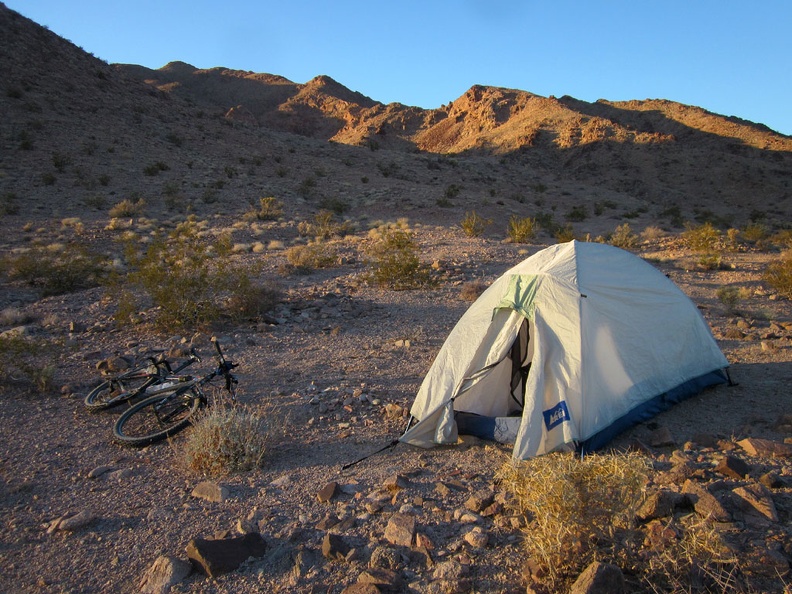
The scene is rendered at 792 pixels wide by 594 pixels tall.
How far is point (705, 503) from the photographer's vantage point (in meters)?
3.98

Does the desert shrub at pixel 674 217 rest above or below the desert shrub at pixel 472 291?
above

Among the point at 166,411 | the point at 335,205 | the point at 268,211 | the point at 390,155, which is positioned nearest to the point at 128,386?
the point at 166,411

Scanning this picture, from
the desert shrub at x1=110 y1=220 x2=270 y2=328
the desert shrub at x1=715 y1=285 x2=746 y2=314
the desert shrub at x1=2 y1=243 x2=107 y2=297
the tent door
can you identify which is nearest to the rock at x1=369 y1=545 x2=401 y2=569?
the tent door

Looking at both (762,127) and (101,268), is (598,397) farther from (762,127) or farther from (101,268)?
(762,127)

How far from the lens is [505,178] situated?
37.9m

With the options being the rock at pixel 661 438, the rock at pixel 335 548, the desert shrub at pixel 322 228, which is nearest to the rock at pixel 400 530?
the rock at pixel 335 548

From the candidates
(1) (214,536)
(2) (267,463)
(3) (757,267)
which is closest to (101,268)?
(2) (267,463)

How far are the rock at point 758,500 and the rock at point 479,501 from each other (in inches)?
67.6

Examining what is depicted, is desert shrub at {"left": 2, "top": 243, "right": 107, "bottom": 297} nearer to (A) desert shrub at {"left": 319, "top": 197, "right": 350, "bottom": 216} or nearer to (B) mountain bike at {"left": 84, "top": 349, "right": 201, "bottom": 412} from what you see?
(B) mountain bike at {"left": 84, "top": 349, "right": 201, "bottom": 412}

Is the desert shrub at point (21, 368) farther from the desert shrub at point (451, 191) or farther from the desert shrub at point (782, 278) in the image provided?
the desert shrub at point (451, 191)

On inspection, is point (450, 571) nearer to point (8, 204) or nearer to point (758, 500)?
point (758, 500)

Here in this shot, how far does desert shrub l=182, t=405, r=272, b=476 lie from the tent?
4.74 ft

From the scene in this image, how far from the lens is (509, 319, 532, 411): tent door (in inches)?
251

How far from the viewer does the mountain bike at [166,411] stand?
5805 mm
